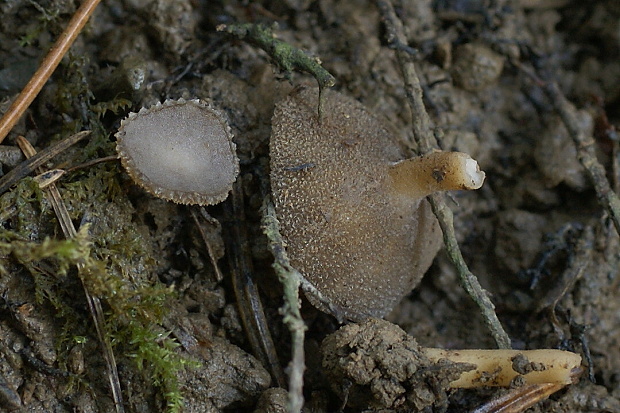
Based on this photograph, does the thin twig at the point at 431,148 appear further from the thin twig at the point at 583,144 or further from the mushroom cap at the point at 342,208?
the thin twig at the point at 583,144

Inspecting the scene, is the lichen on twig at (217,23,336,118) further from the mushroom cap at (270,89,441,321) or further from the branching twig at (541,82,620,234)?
the branching twig at (541,82,620,234)

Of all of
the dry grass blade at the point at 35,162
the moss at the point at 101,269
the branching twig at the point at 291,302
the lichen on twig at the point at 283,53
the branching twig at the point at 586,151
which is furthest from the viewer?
the branching twig at the point at 586,151

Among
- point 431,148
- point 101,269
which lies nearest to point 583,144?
point 431,148

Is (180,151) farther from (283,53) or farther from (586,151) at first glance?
(586,151)

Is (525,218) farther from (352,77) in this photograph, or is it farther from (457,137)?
(352,77)

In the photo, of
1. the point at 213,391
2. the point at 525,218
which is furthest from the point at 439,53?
the point at 213,391

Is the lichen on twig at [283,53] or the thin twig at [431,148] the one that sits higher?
the lichen on twig at [283,53]

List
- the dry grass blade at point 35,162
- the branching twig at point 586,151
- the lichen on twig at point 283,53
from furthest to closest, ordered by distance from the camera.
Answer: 1. the branching twig at point 586,151
2. the lichen on twig at point 283,53
3. the dry grass blade at point 35,162

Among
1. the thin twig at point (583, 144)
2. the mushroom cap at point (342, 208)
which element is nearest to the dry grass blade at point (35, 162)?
the mushroom cap at point (342, 208)
